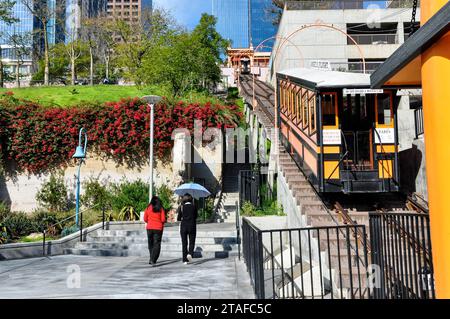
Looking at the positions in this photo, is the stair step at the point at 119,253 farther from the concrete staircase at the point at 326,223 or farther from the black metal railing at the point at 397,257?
the black metal railing at the point at 397,257

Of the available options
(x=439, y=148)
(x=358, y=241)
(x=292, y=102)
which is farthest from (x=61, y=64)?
(x=439, y=148)

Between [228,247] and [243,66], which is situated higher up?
[243,66]

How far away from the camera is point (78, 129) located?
60.0 ft

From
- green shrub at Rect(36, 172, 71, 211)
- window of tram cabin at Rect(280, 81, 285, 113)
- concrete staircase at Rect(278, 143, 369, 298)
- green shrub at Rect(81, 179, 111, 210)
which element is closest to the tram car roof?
concrete staircase at Rect(278, 143, 369, 298)

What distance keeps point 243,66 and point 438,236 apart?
5265cm

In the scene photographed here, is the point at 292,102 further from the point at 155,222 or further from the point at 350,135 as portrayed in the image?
the point at 155,222

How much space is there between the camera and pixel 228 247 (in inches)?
456

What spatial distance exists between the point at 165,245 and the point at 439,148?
9182 millimetres

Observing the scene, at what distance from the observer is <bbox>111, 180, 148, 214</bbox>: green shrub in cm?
1598

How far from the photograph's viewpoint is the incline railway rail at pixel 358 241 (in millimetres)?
5340

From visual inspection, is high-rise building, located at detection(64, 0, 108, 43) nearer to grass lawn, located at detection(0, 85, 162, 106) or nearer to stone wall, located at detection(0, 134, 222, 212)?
grass lawn, located at detection(0, 85, 162, 106)
